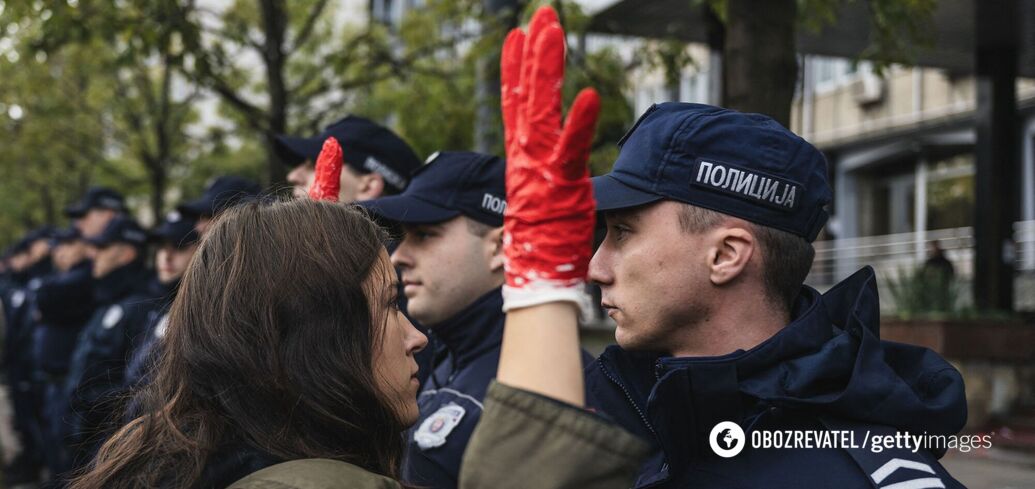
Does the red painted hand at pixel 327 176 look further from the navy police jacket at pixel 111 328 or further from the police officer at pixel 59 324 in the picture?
the police officer at pixel 59 324

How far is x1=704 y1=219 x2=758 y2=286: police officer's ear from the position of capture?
2271 mm

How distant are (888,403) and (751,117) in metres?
0.68

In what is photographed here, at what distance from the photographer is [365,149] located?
Result: 4750 millimetres

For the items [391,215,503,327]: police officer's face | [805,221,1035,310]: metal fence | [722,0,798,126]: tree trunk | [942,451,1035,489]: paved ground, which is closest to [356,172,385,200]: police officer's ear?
[391,215,503,327]: police officer's face

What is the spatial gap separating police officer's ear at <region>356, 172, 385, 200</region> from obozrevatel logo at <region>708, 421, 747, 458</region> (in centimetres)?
285

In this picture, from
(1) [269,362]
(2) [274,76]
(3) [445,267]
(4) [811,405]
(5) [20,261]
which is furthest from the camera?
(5) [20,261]

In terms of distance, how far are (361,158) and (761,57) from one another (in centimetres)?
178

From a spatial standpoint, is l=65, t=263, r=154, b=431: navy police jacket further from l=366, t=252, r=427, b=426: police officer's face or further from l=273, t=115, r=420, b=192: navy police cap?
l=366, t=252, r=427, b=426: police officer's face

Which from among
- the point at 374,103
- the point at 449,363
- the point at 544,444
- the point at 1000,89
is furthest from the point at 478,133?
the point at 374,103

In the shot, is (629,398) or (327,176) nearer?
(629,398)

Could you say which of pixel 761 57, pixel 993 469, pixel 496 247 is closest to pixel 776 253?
pixel 496 247

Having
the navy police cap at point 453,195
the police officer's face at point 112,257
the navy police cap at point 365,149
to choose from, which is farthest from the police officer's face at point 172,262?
the navy police cap at point 453,195

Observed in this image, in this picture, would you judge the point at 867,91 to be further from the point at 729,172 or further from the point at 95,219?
the point at 729,172

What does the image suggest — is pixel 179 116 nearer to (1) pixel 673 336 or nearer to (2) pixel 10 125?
(2) pixel 10 125
